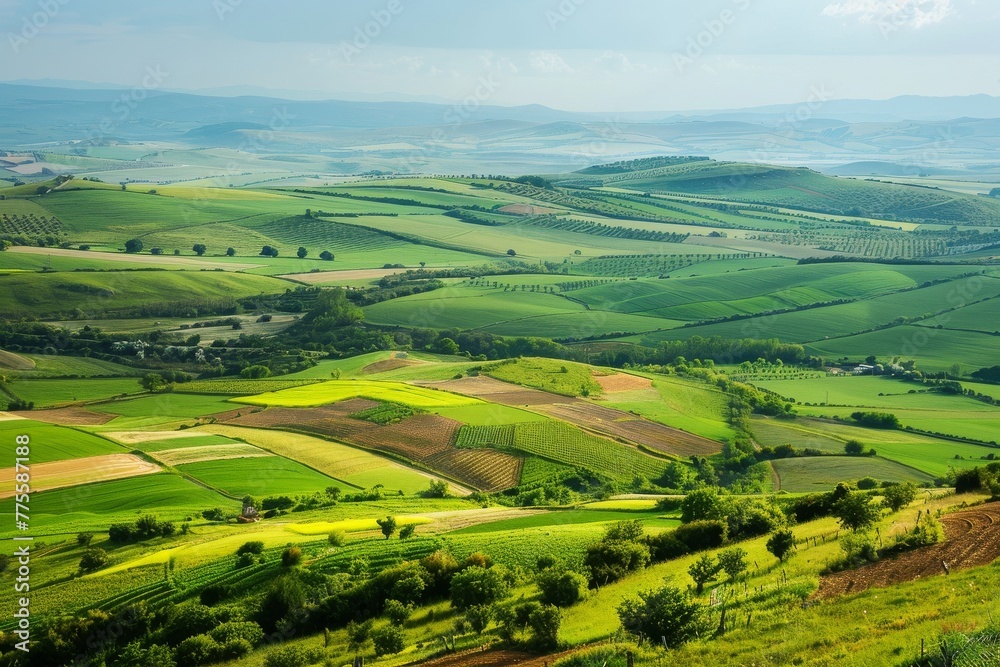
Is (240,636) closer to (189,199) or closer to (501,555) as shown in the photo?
(501,555)

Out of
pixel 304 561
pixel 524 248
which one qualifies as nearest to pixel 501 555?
pixel 304 561

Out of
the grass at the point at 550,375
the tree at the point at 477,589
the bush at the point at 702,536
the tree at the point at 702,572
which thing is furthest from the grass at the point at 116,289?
the tree at the point at 702,572

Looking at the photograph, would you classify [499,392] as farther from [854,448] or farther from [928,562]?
[928,562]

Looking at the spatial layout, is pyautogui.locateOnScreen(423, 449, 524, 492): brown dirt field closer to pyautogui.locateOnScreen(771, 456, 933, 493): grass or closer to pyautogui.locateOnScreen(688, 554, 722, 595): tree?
pyautogui.locateOnScreen(771, 456, 933, 493): grass

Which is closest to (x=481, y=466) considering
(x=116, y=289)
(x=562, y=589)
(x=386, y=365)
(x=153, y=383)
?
(x=562, y=589)

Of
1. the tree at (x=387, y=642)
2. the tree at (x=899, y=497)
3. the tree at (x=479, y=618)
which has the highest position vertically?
the tree at (x=899, y=497)

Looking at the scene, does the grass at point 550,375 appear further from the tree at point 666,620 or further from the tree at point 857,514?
the tree at point 666,620

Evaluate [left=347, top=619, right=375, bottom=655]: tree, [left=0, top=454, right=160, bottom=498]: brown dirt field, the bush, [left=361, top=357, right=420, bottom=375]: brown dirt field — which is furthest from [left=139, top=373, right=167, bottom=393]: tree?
the bush
